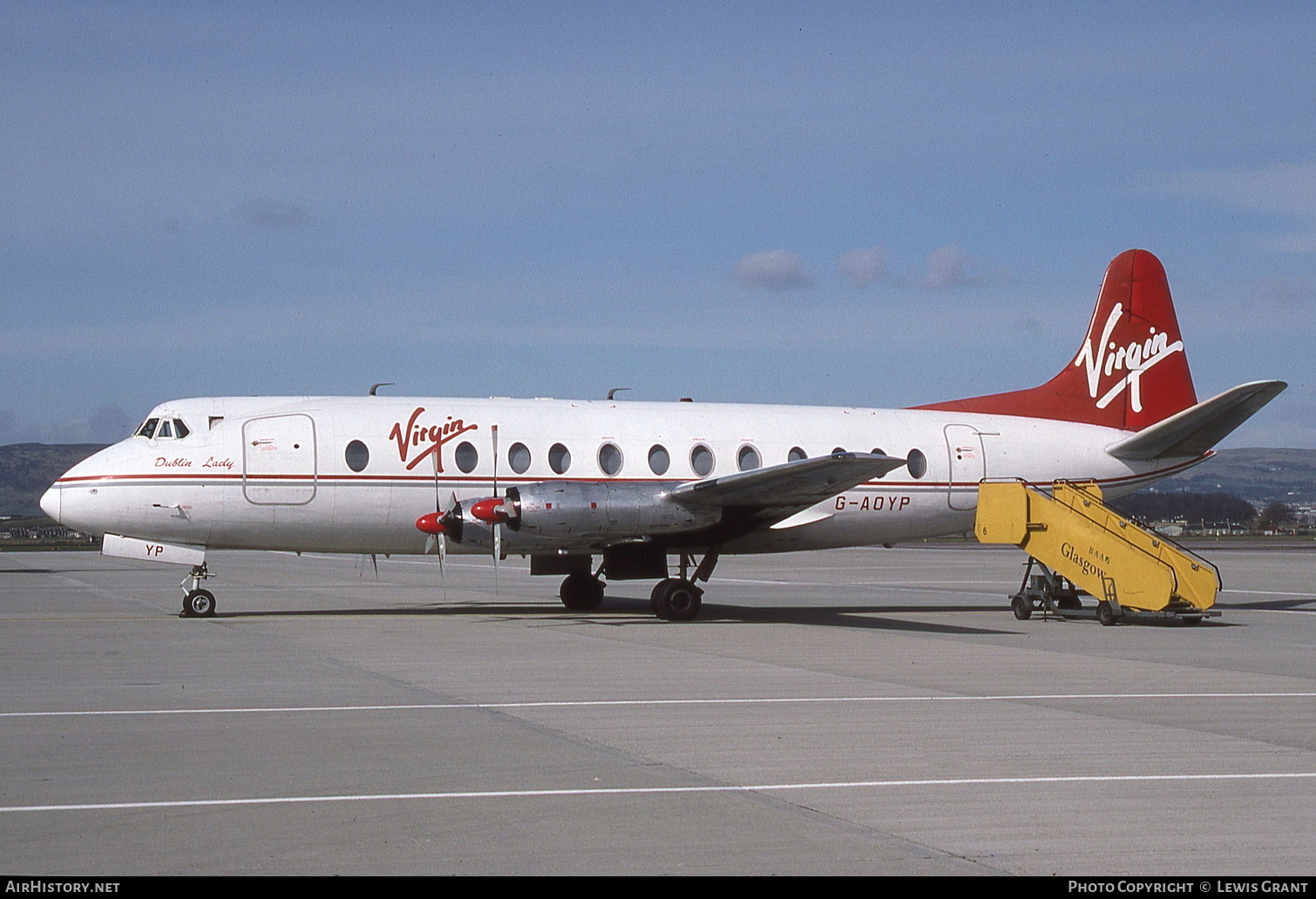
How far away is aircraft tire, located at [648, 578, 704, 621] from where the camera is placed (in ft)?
71.2

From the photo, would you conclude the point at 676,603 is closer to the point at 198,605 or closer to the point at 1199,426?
the point at 198,605

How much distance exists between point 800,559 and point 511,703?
44.6 meters

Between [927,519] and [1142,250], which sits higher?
[1142,250]

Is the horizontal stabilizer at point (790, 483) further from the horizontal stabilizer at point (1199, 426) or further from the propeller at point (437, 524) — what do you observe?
the horizontal stabilizer at point (1199, 426)

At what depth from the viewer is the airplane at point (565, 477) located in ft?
67.5

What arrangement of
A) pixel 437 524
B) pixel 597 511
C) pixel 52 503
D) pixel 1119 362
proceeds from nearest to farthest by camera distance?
pixel 597 511 → pixel 437 524 → pixel 52 503 → pixel 1119 362

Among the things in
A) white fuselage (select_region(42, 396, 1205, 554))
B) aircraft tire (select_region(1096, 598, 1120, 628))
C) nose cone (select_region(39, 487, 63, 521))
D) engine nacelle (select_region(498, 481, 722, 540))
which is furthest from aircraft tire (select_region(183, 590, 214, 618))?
aircraft tire (select_region(1096, 598, 1120, 628))

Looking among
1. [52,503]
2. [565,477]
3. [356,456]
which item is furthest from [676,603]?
[52,503]

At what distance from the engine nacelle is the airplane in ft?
0.10

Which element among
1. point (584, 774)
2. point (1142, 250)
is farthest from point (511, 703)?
point (1142, 250)

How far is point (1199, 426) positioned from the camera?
2452 cm

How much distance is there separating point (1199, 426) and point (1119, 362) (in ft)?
8.70

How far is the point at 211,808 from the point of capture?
24.5 feet
